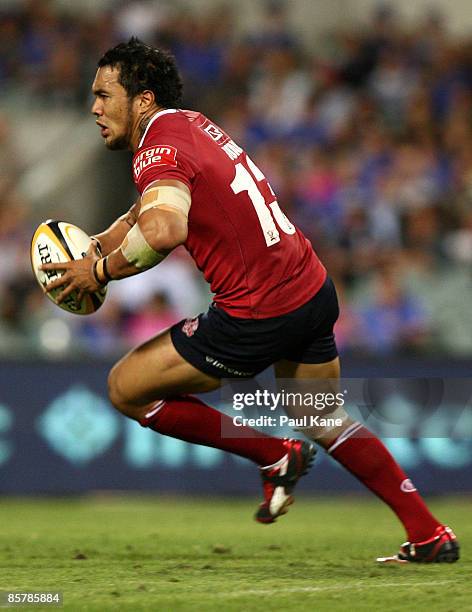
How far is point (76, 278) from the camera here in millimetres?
5371

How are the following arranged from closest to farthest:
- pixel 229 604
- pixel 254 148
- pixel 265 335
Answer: pixel 229 604 < pixel 265 335 < pixel 254 148

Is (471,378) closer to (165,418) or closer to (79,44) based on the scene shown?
(165,418)

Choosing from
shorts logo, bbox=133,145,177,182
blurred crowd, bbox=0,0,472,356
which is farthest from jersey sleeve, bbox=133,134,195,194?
blurred crowd, bbox=0,0,472,356

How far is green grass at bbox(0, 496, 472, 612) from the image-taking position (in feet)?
15.8

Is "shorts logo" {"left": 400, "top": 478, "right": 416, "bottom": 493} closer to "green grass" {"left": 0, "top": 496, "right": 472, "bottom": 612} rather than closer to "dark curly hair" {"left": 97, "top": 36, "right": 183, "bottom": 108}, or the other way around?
"green grass" {"left": 0, "top": 496, "right": 472, "bottom": 612}

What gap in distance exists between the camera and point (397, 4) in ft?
52.0

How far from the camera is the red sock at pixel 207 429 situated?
581 cm

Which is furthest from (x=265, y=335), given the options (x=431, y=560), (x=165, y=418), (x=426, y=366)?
(x=426, y=366)

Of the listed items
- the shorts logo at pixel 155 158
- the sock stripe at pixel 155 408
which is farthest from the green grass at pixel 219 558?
the shorts logo at pixel 155 158

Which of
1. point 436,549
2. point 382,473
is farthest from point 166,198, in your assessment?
point 436,549

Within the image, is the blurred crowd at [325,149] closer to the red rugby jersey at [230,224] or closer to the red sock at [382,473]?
the red sock at [382,473]

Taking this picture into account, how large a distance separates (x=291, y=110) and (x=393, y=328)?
13.1ft

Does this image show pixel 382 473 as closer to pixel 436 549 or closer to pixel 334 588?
pixel 436 549

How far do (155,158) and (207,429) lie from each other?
130 centimetres
